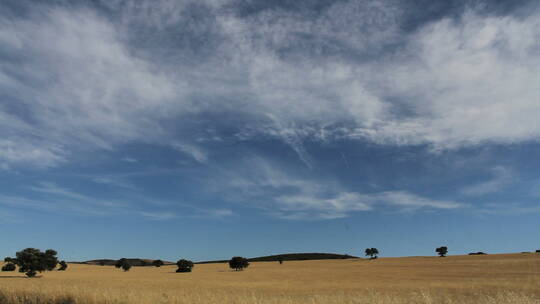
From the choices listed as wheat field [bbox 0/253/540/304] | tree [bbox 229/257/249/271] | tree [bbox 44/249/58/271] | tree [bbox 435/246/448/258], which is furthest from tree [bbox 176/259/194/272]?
tree [bbox 435/246/448/258]

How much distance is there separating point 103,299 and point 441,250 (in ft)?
393

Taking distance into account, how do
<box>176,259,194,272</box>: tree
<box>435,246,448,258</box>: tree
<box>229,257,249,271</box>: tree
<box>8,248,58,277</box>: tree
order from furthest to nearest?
1. <box>435,246,448,258</box>: tree
2. <box>176,259,194,272</box>: tree
3. <box>229,257,249,271</box>: tree
4. <box>8,248,58,277</box>: tree

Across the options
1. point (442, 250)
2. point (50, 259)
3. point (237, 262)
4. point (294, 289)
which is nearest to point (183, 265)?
point (237, 262)

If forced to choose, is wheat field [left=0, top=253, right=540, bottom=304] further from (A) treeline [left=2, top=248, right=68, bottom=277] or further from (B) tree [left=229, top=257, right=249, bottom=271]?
(B) tree [left=229, top=257, right=249, bottom=271]

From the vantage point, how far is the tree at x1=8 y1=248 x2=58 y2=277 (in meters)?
62.4

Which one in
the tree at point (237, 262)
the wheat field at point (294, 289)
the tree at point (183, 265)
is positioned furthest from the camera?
the tree at point (183, 265)

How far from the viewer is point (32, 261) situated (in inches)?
2469

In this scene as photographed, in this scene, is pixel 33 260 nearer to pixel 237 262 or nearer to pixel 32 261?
pixel 32 261

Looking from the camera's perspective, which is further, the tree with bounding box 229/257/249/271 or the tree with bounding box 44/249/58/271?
the tree with bounding box 229/257/249/271

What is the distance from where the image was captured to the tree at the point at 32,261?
62.4m

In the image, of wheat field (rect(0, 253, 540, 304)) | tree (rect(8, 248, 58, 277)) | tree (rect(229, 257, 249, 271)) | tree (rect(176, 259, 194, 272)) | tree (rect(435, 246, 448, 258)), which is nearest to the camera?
wheat field (rect(0, 253, 540, 304))

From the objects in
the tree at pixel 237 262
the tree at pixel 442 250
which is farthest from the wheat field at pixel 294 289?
the tree at pixel 442 250

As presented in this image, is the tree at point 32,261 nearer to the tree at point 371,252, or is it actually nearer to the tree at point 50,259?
the tree at point 50,259

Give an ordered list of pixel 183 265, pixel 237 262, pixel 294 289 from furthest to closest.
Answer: pixel 183 265 < pixel 237 262 < pixel 294 289
